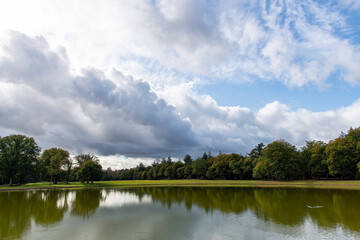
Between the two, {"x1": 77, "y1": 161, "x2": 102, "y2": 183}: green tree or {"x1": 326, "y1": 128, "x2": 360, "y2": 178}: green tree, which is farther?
{"x1": 77, "y1": 161, "x2": 102, "y2": 183}: green tree

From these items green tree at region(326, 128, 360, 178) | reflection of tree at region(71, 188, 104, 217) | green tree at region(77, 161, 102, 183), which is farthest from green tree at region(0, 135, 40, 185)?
green tree at region(326, 128, 360, 178)

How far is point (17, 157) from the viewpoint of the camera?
225 ft

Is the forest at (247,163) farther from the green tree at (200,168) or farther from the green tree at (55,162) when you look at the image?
the green tree at (200,168)

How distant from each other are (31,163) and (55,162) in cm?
1037

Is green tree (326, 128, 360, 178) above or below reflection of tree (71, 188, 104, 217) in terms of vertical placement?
A: above

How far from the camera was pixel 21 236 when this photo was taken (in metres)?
14.5

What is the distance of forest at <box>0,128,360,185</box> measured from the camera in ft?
223

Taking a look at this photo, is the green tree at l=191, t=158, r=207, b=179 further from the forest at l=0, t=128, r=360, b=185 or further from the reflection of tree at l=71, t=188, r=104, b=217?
the reflection of tree at l=71, t=188, r=104, b=217

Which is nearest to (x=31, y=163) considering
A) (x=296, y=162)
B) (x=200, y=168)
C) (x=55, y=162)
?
(x=55, y=162)

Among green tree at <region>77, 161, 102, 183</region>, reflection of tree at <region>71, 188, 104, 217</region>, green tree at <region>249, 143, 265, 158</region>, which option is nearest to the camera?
reflection of tree at <region>71, 188, 104, 217</region>

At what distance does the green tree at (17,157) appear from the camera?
66438 mm

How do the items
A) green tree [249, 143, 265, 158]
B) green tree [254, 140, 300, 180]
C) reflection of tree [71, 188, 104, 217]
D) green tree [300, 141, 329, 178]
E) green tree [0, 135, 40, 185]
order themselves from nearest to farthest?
reflection of tree [71, 188, 104, 217] < green tree [0, 135, 40, 185] < green tree [254, 140, 300, 180] < green tree [300, 141, 329, 178] < green tree [249, 143, 265, 158]

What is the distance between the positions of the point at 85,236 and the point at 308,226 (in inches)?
603

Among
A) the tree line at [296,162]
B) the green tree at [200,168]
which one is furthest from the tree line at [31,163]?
the green tree at [200,168]
